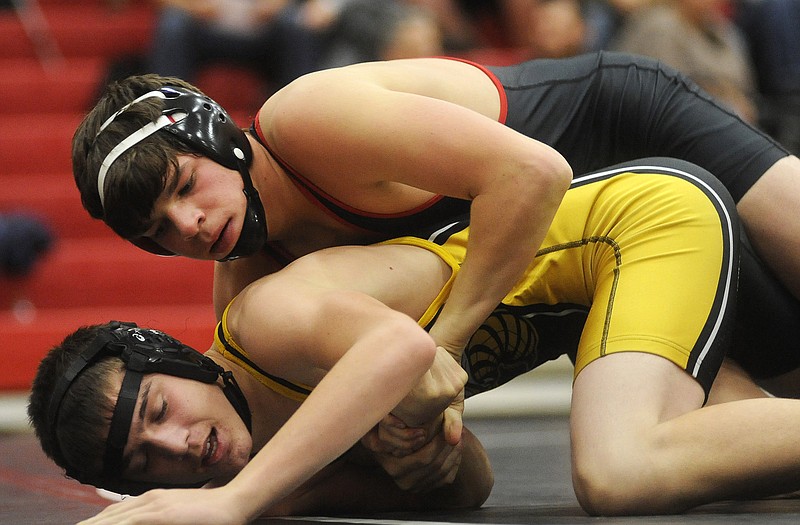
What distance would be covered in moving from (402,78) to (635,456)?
81cm

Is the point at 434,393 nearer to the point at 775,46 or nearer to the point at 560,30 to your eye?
the point at 560,30

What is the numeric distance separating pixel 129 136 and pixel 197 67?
13.3 ft

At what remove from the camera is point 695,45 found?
507 cm

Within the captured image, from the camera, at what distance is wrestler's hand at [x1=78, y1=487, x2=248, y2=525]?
1701mm

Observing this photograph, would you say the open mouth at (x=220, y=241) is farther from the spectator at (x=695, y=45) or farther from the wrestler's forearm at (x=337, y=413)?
the spectator at (x=695, y=45)

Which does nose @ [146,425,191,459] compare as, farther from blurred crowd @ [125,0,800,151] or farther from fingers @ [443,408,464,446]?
blurred crowd @ [125,0,800,151]

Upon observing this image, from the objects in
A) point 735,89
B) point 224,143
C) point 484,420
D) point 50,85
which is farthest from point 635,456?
point 50,85

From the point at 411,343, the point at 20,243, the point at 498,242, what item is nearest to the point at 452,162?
the point at 498,242

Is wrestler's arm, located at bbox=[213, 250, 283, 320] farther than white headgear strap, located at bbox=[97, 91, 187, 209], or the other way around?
wrestler's arm, located at bbox=[213, 250, 283, 320]

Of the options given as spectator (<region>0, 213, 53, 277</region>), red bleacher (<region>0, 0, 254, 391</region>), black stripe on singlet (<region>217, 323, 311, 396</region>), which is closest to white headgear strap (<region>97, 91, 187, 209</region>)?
black stripe on singlet (<region>217, 323, 311, 396</region>)

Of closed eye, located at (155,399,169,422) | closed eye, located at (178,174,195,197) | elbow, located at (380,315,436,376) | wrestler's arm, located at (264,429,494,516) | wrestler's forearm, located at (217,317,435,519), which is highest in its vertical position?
closed eye, located at (178,174,195,197)

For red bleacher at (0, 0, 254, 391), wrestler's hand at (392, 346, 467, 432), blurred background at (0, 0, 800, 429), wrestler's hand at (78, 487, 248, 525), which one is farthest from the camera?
blurred background at (0, 0, 800, 429)

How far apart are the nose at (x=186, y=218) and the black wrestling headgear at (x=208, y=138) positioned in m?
0.10

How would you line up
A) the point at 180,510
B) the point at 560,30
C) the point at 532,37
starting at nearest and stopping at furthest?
1. the point at 180,510
2. the point at 560,30
3. the point at 532,37
